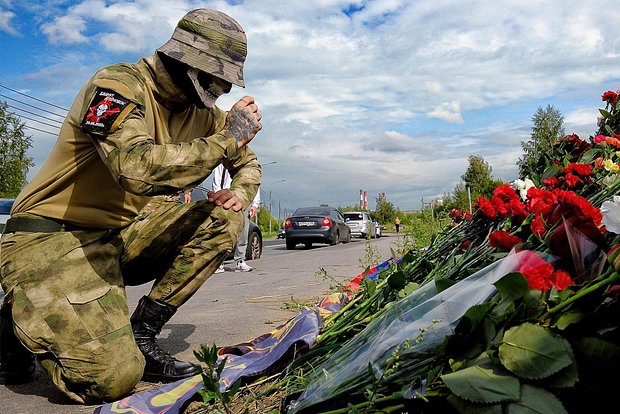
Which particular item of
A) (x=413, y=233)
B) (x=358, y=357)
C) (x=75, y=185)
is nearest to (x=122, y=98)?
(x=75, y=185)

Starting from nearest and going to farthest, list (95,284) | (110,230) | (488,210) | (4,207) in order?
1. (488,210)
2. (95,284)
3. (110,230)
4. (4,207)

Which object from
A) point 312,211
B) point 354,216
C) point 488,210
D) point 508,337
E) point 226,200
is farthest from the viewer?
point 354,216

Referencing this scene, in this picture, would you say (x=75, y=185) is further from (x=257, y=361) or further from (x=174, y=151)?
(x=257, y=361)

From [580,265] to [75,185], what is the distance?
2369mm

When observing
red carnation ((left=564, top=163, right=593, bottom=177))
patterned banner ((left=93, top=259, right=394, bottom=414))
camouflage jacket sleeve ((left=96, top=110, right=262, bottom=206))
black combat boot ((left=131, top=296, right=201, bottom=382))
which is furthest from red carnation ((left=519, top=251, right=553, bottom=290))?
black combat boot ((left=131, top=296, right=201, bottom=382))

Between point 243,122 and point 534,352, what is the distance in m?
1.93

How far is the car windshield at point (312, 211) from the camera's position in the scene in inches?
845

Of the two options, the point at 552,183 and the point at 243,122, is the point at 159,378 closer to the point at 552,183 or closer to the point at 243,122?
the point at 243,122

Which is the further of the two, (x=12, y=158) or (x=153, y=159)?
(x=12, y=158)

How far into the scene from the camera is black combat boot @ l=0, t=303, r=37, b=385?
9.89 feet

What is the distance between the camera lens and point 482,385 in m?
1.33

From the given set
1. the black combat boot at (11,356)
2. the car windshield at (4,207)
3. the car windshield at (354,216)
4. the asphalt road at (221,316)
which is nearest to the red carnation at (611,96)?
the asphalt road at (221,316)

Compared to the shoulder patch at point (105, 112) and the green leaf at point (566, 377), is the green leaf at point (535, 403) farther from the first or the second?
the shoulder patch at point (105, 112)

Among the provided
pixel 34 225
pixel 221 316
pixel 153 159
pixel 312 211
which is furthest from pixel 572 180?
pixel 312 211
